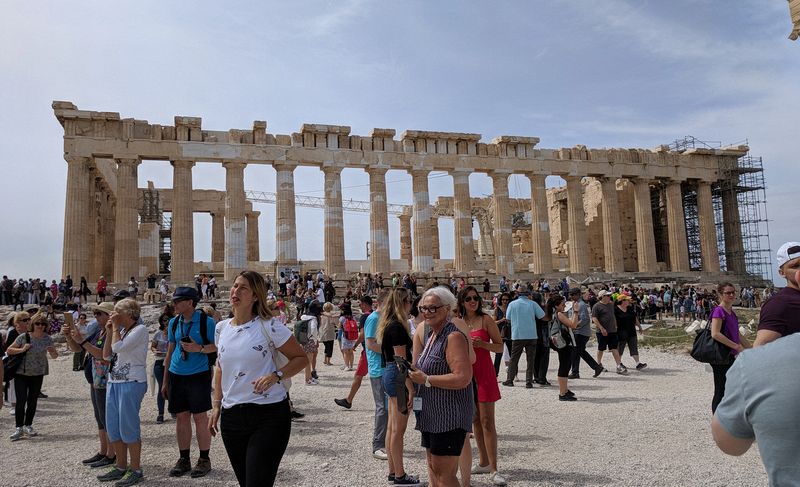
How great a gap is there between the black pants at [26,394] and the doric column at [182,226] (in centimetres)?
2062

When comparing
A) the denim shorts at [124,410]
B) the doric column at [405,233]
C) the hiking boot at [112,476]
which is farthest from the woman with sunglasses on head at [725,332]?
the doric column at [405,233]

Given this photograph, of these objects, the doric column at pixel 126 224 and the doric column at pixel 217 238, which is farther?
the doric column at pixel 217 238

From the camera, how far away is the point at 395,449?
17.8 ft

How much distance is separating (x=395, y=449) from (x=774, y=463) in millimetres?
3831

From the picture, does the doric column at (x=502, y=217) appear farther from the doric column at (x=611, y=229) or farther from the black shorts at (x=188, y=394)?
the black shorts at (x=188, y=394)

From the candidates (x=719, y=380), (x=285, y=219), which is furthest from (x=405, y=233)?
(x=719, y=380)

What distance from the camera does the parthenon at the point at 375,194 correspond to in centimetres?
2802

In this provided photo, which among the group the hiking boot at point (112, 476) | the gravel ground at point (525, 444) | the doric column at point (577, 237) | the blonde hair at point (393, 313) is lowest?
the gravel ground at point (525, 444)

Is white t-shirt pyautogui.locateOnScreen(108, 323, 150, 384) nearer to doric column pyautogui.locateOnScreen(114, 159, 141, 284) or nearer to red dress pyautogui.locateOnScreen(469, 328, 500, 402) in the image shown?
red dress pyautogui.locateOnScreen(469, 328, 500, 402)

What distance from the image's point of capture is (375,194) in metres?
31.5

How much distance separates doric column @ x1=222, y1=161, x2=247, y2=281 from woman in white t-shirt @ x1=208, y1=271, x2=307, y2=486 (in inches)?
993

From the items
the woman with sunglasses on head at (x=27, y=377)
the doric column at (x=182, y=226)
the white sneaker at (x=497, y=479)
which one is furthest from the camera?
the doric column at (x=182, y=226)

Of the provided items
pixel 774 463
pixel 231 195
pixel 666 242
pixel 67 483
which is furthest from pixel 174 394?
pixel 666 242

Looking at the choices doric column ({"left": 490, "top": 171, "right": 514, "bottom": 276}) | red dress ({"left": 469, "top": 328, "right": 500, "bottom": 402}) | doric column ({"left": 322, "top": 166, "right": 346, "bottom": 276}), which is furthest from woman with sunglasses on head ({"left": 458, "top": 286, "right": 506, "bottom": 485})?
doric column ({"left": 490, "top": 171, "right": 514, "bottom": 276})
